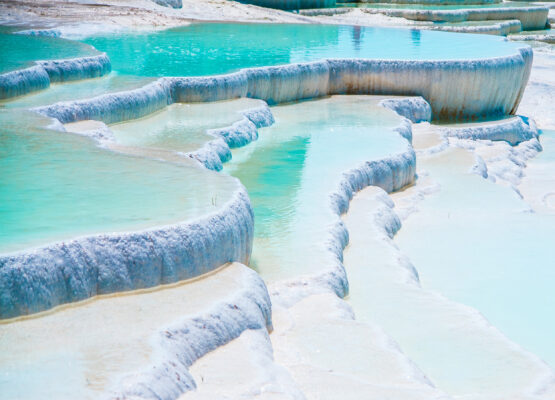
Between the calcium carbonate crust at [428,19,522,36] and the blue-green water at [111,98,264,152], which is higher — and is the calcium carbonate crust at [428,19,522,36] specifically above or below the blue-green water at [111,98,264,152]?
below

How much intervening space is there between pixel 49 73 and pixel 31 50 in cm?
90

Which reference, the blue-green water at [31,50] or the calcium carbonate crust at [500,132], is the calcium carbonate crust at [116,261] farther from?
the calcium carbonate crust at [500,132]

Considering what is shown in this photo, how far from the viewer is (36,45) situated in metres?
9.24

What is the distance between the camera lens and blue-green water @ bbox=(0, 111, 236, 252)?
4.08m

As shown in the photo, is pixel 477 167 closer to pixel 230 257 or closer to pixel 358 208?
pixel 358 208

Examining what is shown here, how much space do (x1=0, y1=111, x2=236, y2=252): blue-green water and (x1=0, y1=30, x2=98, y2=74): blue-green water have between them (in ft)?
7.61

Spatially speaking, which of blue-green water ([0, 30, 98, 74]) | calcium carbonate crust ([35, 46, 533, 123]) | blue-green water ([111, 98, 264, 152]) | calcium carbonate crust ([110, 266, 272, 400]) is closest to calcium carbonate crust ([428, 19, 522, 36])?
calcium carbonate crust ([35, 46, 533, 123])

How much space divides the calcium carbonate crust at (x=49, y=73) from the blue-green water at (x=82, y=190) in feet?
4.91

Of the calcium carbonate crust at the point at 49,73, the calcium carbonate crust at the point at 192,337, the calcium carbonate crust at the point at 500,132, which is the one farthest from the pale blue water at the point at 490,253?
the calcium carbonate crust at the point at 49,73

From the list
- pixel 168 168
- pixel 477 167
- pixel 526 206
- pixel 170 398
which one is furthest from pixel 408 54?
pixel 170 398

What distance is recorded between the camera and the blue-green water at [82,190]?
13.4 ft

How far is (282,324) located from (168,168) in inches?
54.8

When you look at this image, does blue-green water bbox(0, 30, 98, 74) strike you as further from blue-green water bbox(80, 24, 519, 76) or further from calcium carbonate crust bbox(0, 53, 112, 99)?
blue-green water bbox(80, 24, 519, 76)

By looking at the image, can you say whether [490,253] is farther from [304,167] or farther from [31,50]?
[31,50]
